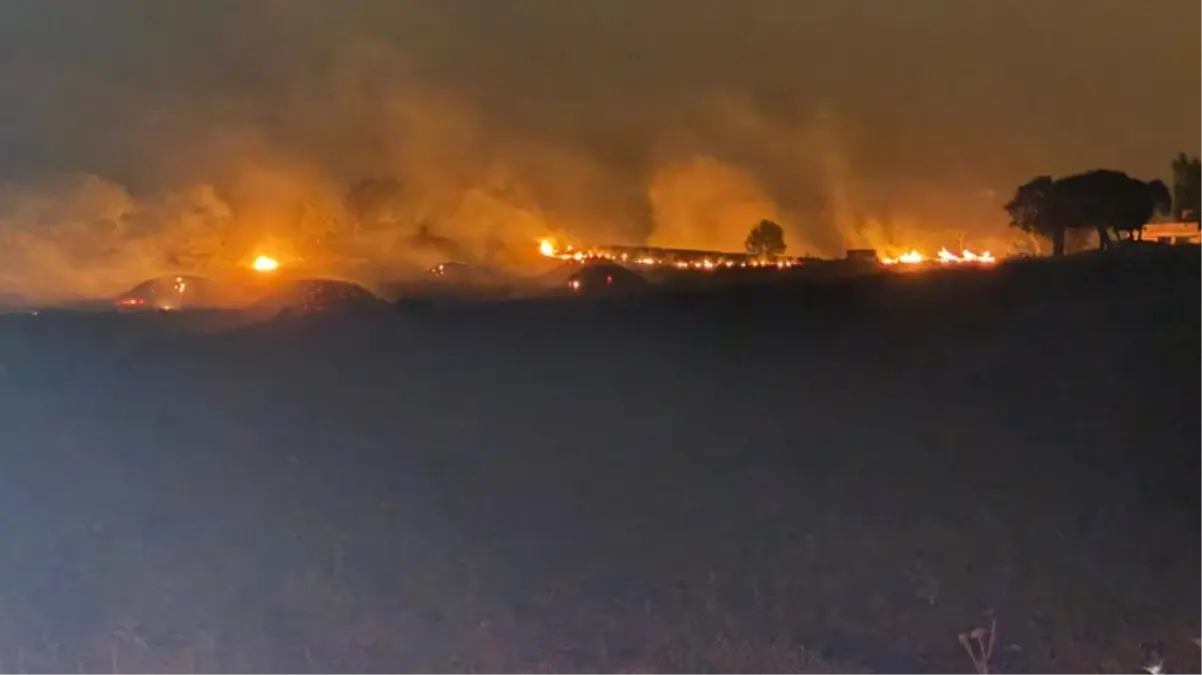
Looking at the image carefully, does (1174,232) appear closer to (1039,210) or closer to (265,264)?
(1039,210)

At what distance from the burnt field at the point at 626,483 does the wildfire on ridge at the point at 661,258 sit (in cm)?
35

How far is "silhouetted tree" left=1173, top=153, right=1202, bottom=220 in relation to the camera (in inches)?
437

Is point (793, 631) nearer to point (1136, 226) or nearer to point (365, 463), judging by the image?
point (365, 463)

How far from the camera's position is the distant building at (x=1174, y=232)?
13.5 meters

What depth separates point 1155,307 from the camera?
10.6m

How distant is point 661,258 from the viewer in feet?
38.6

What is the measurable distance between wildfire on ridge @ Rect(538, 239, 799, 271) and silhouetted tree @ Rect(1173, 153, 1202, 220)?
405 cm

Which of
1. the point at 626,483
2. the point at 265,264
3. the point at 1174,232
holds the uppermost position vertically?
the point at 1174,232

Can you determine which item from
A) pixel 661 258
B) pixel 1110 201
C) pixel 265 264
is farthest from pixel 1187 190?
pixel 265 264

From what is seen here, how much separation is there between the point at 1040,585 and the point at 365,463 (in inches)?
202

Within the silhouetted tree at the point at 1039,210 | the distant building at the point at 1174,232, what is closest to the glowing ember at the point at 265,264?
the silhouetted tree at the point at 1039,210

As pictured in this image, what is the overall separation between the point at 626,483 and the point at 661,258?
3943 millimetres

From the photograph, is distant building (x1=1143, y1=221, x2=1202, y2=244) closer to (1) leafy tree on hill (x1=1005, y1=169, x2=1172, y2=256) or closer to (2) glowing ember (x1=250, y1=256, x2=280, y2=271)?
(1) leafy tree on hill (x1=1005, y1=169, x2=1172, y2=256)

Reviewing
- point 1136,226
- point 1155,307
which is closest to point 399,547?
point 1155,307
